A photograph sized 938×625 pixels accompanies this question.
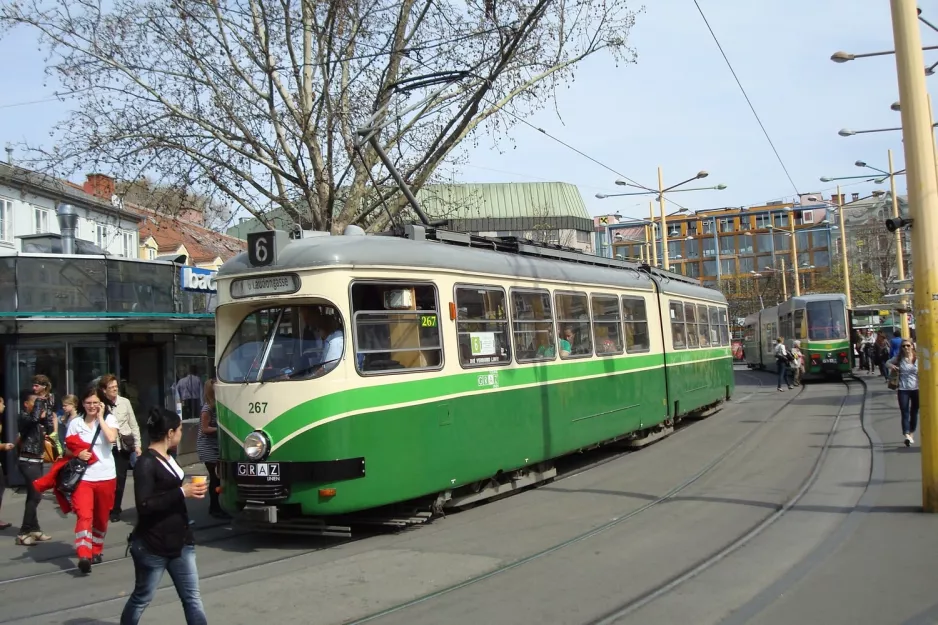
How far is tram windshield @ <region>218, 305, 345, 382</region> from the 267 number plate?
0.82m

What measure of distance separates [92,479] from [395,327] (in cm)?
318

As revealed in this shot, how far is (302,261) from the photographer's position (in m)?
8.29

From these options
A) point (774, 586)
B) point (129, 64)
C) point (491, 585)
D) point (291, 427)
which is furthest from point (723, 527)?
point (129, 64)

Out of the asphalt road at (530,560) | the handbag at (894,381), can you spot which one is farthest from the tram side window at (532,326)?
the handbag at (894,381)

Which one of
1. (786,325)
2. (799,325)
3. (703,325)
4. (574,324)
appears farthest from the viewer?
(786,325)

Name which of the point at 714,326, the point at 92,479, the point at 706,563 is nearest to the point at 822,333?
the point at 714,326

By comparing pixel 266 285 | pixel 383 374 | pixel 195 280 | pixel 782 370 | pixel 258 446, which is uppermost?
pixel 195 280

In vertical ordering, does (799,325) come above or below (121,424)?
above

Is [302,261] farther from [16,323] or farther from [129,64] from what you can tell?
[129,64]

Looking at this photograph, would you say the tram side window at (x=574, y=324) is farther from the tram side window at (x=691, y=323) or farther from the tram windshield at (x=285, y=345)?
the tram side window at (x=691, y=323)

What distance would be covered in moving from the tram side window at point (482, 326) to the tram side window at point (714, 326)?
11367 mm

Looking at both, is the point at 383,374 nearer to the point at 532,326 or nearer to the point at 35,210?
the point at 532,326

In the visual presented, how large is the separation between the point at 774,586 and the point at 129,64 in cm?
1443

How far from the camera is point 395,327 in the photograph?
8625mm
